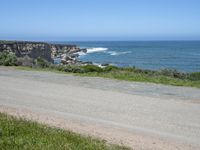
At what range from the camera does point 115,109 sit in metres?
10.9

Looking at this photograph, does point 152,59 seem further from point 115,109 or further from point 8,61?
point 115,109

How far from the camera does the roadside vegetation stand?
1752 cm

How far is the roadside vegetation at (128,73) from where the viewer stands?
57.5ft

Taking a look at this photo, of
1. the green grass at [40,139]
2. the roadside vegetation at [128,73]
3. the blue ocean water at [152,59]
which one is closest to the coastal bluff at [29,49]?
the blue ocean water at [152,59]

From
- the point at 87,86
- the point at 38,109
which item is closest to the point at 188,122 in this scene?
the point at 38,109

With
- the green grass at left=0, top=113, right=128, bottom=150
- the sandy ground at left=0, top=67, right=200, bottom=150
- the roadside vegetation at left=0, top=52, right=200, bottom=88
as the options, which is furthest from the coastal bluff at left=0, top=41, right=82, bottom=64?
the green grass at left=0, top=113, right=128, bottom=150

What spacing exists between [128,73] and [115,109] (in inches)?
378

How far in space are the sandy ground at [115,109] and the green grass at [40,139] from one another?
59 centimetres

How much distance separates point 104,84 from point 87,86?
0.90m

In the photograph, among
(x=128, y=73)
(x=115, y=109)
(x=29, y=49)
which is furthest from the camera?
(x=29, y=49)

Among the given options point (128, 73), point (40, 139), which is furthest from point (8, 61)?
point (40, 139)

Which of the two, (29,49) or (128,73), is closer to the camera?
(128,73)

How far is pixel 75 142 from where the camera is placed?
7.26m

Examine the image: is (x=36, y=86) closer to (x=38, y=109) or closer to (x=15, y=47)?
(x=38, y=109)
